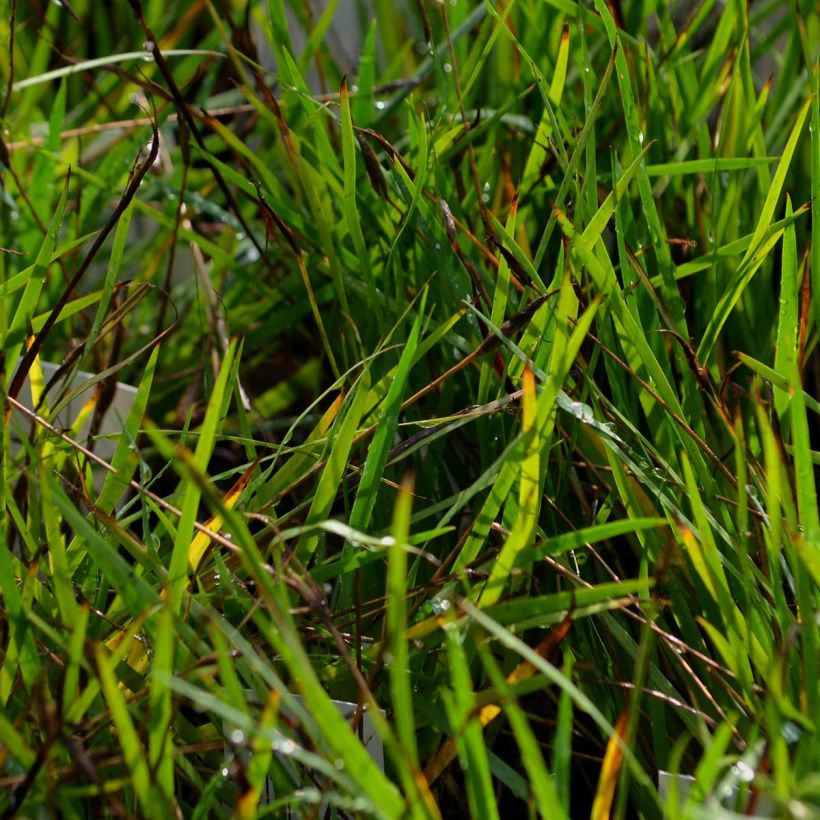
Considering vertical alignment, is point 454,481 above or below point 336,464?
below

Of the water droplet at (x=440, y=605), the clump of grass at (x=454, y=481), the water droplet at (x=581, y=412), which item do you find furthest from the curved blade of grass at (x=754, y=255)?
the water droplet at (x=440, y=605)

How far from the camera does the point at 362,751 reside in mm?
353

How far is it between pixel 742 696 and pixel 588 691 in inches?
3.0

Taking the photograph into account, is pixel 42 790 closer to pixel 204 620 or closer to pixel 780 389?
pixel 204 620

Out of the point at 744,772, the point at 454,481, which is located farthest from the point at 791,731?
the point at 454,481

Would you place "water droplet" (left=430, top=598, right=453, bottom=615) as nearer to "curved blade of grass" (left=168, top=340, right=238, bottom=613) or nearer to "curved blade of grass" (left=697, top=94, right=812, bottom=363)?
"curved blade of grass" (left=168, top=340, right=238, bottom=613)

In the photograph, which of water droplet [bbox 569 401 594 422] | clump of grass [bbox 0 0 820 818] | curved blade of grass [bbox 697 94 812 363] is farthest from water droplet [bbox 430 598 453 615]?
curved blade of grass [bbox 697 94 812 363]

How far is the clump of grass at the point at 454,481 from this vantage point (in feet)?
1.30

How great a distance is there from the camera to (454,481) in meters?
0.66

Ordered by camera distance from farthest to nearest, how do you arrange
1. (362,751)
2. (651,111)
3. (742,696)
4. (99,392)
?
1. (651,111)
2. (99,392)
3. (742,696)
4. (362,751)

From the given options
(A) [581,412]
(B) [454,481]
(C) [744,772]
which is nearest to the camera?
(C) [744,772]

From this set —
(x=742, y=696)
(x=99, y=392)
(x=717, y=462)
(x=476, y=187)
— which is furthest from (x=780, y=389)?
(x=99, y=392)

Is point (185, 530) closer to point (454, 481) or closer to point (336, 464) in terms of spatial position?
point (336, 464)

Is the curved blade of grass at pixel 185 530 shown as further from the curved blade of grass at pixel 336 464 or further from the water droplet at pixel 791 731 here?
the water droplet at pixel 791 731
